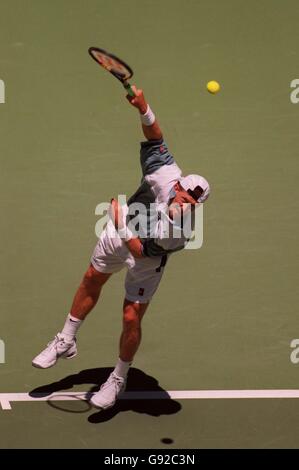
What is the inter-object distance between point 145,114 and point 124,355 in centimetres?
212

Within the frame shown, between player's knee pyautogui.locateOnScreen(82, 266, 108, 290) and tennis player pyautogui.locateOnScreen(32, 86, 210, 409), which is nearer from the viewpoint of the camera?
tennis player pyautogui.locateOnScreen(32, 86, 210, 409)

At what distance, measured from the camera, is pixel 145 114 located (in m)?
9.57

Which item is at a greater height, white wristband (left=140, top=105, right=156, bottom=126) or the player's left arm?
white wristband (left=140, top=105, right=156, bottom=126)

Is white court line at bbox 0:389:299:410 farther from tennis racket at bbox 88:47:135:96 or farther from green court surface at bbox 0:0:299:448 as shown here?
tennis racket at bbox 88:47:135:96

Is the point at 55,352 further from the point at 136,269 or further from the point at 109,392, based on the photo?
the point at 136,269

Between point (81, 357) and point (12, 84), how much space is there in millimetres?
4493

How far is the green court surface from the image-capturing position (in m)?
10.2

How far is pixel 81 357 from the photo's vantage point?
10930mm

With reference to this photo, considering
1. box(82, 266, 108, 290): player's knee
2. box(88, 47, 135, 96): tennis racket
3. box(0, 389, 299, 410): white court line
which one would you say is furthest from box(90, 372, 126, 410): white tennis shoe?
box(88, 47, 135, 96): tennis racket

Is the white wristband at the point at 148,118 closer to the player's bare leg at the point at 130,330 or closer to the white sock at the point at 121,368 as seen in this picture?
the player's bare leg at the point at 130,330

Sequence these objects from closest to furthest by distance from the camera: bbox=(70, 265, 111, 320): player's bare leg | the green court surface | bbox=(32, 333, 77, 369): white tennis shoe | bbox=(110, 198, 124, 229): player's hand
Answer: bbox=(110, 198, 124, 229): player's hand
bbox=(32, 333, 77, 369): white tennis shoe
the green court surface
bbox=(70, 265, 111, 320): player's bare leg

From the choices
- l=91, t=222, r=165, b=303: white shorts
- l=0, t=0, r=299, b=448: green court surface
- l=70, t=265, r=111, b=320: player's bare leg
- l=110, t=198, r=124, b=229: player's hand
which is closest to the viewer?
l=110, t=198, r=124, b=229: player's hand

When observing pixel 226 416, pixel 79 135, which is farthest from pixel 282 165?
pixel 226 416

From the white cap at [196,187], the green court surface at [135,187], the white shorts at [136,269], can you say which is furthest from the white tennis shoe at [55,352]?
the white cap at [196,187]
